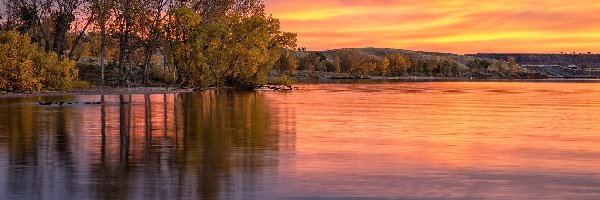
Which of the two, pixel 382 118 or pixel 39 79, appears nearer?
pixel 382 118

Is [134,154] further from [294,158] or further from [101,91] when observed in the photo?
[101,91]

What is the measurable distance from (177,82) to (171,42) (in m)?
7.43

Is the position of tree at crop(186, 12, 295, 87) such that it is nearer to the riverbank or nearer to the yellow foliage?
the riverbank

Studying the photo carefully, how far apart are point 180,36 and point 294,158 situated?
88.0 metres

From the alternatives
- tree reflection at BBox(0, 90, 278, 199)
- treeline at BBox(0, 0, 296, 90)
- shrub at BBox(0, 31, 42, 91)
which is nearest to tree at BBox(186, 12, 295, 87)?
treeline at BBox(0, 0, 296, 90)

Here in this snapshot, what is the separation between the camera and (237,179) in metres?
21.2

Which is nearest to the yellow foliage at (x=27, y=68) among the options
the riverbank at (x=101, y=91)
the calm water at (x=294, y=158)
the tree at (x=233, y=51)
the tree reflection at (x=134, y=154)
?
the riverbank at (x=101, y=91)

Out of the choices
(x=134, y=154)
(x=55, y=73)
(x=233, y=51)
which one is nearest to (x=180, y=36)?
(x=233, y=51)

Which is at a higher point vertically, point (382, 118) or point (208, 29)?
point (208, 29)

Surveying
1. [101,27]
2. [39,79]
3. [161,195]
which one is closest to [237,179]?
[161,195]

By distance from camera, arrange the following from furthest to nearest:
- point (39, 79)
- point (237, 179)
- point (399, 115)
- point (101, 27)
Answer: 1. point (101, 27)
2. point (39, 79)
3. point (399, 115)
4. point (237, 179)

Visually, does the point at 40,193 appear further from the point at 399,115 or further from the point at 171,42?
the point at 171,42

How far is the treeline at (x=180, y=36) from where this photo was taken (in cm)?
10138

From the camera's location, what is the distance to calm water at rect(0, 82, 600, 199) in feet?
63.9
